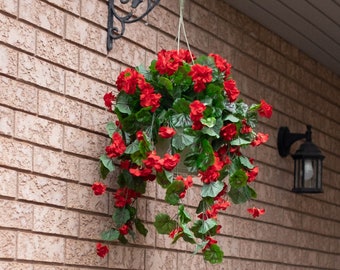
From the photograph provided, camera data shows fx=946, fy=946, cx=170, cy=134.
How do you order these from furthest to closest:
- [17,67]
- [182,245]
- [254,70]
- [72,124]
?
[254,70], [182,245], [72,124], [17,67]

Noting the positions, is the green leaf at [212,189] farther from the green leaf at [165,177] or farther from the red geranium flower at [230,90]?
the red geranium flower at [230,90]

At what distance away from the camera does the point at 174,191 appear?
3486 millimetres

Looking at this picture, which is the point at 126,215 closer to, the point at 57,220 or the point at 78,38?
the point at 57,220

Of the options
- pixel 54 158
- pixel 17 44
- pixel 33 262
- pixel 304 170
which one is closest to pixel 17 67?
pixel 17 44

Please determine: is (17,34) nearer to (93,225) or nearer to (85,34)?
(85,34)

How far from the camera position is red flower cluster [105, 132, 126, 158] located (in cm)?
362

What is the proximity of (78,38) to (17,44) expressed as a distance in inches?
16.4

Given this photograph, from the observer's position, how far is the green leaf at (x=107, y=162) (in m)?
3.65

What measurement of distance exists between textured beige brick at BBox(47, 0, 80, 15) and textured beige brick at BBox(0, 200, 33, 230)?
79 centimetres

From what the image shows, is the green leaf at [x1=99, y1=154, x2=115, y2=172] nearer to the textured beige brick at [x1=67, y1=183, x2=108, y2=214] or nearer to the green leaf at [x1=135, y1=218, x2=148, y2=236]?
the textured beige brick at [x1=67, y1=183, x2=108, y2=214]

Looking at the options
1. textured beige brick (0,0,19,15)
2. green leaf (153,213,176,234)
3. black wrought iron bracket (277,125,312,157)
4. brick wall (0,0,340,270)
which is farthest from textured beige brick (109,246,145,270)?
black wrought iron bracket (277,125,312,157)

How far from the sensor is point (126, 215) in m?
3.77

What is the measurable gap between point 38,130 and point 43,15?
44 centimetres

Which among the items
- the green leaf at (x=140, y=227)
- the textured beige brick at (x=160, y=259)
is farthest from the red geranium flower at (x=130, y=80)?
the textured beige brick at (x=160, y=259)
